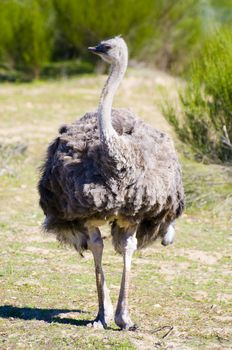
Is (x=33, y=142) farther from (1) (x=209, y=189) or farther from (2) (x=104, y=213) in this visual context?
(2) (x=104, y=213)

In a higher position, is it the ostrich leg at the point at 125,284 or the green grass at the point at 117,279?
the ostrich leg at the point at 125,284

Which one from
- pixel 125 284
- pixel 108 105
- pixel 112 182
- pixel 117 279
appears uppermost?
pixel 108 105

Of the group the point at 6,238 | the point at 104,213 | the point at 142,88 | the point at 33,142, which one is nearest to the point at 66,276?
the point at 6,238

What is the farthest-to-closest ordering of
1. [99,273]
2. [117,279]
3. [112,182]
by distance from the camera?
1. [117,279]
2. [99,273]
3. [112,182]

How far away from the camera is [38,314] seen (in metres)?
5.76

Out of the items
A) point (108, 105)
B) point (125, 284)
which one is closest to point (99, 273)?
point (125, 284)

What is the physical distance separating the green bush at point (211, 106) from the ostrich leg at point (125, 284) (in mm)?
3982

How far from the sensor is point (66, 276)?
22.5ft

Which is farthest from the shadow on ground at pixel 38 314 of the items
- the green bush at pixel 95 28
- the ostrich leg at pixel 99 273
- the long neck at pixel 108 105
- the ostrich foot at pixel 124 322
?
the green bush at pixel 95 28

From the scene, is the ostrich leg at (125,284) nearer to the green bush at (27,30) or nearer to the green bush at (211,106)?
the green bush at (211,106)

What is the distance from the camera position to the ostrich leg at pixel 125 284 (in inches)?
214

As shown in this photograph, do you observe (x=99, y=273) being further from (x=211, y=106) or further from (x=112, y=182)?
(x=211, y=106)

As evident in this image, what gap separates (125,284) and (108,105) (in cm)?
119

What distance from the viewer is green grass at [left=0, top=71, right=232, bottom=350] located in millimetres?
5262
